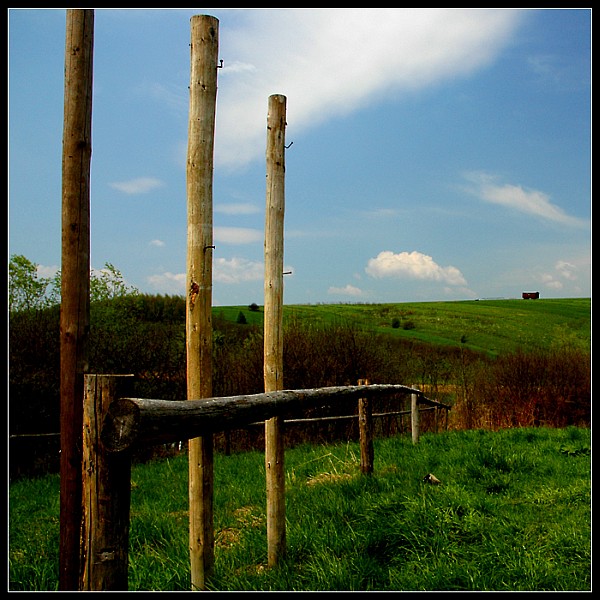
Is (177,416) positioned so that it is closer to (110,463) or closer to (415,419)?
(110,463)

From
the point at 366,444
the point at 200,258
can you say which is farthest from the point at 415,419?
the point at 200,258

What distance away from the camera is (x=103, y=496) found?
2.28m

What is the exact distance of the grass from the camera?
383 cm

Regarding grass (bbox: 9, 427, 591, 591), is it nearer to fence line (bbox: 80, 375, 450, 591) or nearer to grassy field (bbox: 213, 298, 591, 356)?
fence line (bbox: 80, 375, 450, 591)

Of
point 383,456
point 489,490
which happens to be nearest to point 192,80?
point 489,490

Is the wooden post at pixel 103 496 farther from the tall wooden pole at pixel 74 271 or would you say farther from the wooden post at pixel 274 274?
the wooden post at pixel 274 274

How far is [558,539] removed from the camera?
4.59m

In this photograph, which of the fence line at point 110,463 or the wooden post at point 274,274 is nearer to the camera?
the fence line at point 110,463

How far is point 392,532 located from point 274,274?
213 cm

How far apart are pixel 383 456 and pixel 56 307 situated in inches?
380

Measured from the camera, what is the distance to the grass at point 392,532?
3834mm

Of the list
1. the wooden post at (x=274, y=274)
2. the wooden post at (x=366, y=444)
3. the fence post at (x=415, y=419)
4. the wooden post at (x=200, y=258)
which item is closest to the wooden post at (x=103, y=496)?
the wooden post at (x=200, y=258)

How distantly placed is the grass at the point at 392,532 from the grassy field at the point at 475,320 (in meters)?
19.3
